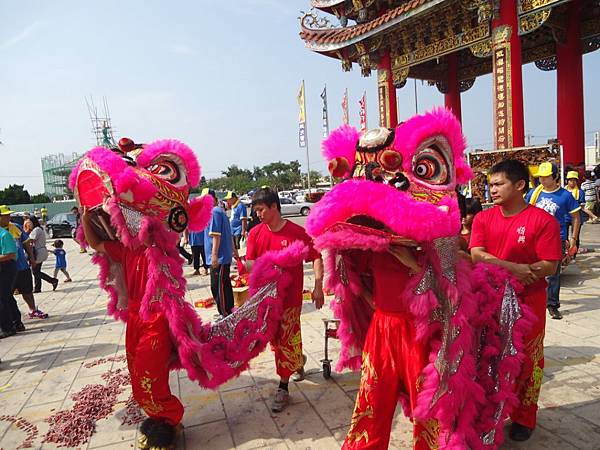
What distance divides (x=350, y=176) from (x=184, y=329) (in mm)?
1528

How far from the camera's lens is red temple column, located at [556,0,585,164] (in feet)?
37.1

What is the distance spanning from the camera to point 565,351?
3.76m

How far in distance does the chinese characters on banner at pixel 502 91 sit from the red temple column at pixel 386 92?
3604 millimetres

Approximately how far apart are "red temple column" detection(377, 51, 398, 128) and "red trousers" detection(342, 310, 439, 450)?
12.4 metres

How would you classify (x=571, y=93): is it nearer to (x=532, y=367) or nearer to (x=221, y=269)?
(x=221, y=269)

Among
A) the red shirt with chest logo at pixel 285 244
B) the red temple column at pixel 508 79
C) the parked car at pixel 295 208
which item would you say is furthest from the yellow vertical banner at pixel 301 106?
the red shirt with chest logo at pixel 285 244

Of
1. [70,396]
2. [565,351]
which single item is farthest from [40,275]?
[565,351]

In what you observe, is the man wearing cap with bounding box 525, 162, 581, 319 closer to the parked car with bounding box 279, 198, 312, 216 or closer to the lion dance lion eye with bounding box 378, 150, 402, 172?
the lion dance lion eye with bounding box 378, 150, 402, 172

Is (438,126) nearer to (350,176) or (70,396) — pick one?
(350,176)

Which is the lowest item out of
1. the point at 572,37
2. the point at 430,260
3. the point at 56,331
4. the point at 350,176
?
the point at 56,331

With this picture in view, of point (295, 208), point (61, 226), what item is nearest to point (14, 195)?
point (61, 226)

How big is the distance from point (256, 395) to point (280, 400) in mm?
361

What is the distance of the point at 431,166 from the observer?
5.82 feet

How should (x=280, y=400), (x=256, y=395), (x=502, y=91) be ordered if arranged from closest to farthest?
(x=280, y=400) < (x=256, y=395) < (x=502, y=91)
